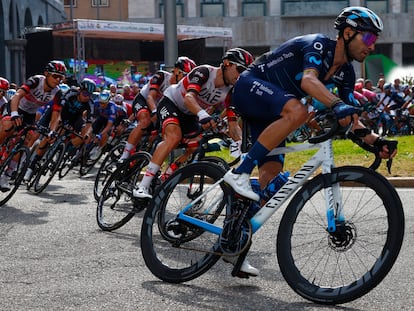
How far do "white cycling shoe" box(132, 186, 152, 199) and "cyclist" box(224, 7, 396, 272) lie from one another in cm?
214

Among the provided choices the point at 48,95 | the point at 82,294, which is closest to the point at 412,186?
the point at 48,95

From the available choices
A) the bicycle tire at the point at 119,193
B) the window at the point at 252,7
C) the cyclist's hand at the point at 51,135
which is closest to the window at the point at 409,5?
the window at the point at 252,7

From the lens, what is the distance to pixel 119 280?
18.9ft

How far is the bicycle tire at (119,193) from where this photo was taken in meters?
8.12

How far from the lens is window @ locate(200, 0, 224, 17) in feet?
177

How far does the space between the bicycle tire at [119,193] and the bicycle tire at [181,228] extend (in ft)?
7.37

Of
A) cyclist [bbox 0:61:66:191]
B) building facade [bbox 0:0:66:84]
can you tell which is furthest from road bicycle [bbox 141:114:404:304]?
building facade [bbox 0:0:66:84]

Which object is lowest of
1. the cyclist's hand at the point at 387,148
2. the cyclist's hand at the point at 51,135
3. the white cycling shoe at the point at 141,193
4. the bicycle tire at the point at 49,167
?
the bicycle tire at the point at 49,167

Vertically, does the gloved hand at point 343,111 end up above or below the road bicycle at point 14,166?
above

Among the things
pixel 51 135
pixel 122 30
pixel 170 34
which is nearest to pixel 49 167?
pixel 51 135

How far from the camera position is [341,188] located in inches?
195

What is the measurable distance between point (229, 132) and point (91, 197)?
370cm

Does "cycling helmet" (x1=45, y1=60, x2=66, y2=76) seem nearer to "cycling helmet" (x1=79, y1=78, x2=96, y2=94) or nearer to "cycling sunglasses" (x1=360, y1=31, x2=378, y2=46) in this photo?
"cycling helmet" (x1=79, y1=78, x2=96, y2=94)

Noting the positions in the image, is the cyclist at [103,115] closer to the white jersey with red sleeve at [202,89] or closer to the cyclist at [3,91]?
the cyclist at [3,91]
